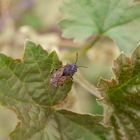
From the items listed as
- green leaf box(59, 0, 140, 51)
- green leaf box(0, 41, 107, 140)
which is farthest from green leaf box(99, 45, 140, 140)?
green leaf box(59, 0, 140, 51)

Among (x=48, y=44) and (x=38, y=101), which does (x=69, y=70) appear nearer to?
(x=38, y=101)

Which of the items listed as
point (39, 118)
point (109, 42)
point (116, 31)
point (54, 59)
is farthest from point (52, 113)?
point (109, 42)

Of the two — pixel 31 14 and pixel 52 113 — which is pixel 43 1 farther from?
pixel 52 113

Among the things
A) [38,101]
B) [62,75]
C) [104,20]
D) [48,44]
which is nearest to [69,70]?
[62,75]

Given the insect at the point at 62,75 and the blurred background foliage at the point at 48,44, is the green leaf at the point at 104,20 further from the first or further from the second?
the insect at the point at 62,75

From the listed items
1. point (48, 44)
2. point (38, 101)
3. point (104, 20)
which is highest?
A: point (104, 20)

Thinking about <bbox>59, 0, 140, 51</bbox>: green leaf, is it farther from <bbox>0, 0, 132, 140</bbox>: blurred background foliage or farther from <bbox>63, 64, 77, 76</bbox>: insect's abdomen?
<bbox>63, 64, 77, 76</bbox>: insect's abdomen
